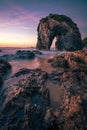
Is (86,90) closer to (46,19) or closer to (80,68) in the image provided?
(80,68)

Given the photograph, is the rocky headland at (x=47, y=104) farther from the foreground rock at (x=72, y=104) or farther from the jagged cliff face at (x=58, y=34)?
the jagged cliff face at (x=58, y=34)

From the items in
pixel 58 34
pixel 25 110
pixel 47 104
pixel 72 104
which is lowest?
pixel 47 104

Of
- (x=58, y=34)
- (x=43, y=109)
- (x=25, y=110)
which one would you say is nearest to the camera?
(x=25, y=110)

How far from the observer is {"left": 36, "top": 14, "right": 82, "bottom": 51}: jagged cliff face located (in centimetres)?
6826

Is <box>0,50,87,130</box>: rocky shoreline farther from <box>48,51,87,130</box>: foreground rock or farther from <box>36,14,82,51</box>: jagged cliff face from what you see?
<box>36,14,82,51</box>: jagged cliff face

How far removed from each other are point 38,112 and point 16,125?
3.96 ft

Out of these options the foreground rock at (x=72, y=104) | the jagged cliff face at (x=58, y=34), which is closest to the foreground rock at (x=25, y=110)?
the foreground rock at (x=72, y=104)

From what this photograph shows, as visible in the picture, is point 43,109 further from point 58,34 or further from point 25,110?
point 58,34

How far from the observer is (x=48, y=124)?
6680mm

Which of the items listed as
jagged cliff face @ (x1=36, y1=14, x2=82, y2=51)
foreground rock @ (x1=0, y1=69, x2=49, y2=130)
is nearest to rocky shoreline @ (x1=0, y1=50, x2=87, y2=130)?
foreground rock @ (x1=0, y1=69, x2=49, y2=130)

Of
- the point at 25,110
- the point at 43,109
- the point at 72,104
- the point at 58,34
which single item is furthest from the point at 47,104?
the point at 58,34

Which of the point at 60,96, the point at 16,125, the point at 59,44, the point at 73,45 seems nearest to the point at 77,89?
the point at 60,96

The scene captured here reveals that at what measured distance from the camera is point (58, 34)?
246ft

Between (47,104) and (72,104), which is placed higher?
(72,104)
